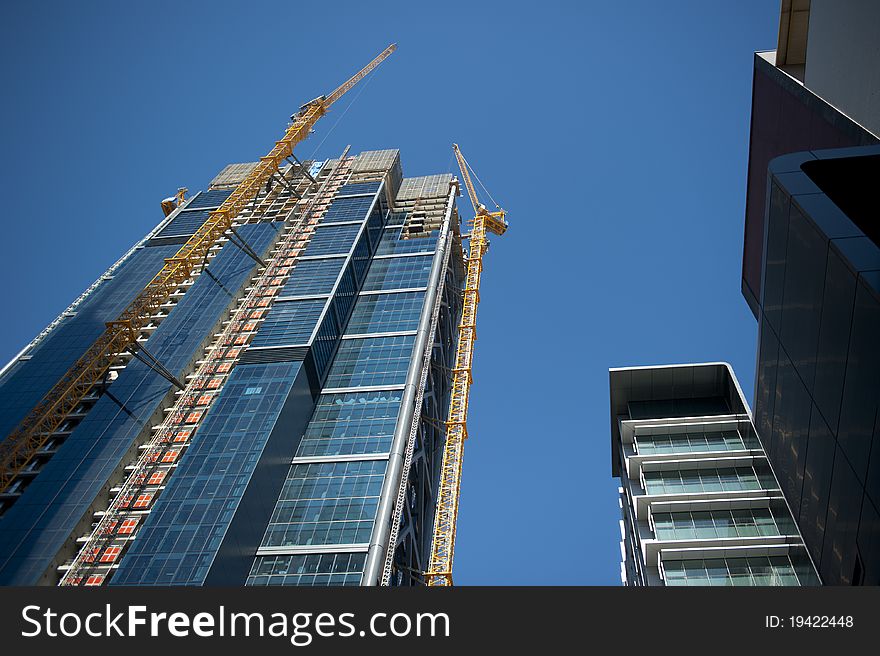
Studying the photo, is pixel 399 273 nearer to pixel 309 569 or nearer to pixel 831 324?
pixel 309 569

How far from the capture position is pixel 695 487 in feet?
218

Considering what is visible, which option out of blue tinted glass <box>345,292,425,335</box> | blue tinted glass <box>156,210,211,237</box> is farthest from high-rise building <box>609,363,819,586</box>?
blue tinted glass <box>156,210,211,237</box>

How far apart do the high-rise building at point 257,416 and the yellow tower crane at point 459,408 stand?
3032 mm

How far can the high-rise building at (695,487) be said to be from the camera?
188 ft

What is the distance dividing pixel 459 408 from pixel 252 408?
35328 mm

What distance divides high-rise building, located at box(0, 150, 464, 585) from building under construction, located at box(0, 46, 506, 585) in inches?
10.2

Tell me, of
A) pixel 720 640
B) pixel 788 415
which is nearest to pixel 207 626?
pixel 720 640

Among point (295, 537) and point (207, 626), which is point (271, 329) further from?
point (207, 626)

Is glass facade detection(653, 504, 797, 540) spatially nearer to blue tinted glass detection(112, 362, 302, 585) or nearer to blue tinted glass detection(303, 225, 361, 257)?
blue tinted glass detection(112, 362, 302, 585)

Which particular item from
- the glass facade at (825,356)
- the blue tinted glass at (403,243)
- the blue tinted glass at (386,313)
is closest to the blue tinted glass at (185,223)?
the blue tinted glass at (403,243)

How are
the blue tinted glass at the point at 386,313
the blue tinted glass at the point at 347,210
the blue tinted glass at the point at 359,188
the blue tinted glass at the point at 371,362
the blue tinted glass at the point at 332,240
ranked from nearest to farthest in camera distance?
1. the blue tinted glass at the point at 371,362
2. the blue tinted glass at the point at 386,313
3. the blue tinted glass at the point at 332,240
4. the blue tinted glass at the point at 347,210
5. the blue tinted glass at the point at 359,188

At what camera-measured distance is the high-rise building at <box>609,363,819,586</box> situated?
2258 inches

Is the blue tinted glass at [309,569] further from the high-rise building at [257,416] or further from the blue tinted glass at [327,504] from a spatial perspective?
the blue tinted glass at [327,504]

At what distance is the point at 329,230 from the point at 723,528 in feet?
270
